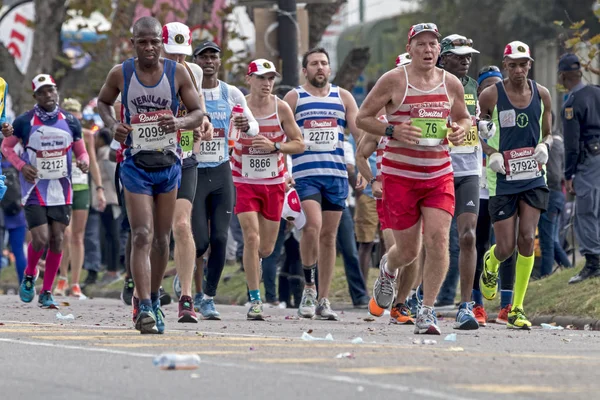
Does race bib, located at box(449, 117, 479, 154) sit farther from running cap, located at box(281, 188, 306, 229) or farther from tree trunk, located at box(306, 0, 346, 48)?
tree trunk, located at box(306, 0, 346, 48)

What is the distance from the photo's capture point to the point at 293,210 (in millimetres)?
14625

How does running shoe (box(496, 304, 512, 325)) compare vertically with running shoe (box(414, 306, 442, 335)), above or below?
below

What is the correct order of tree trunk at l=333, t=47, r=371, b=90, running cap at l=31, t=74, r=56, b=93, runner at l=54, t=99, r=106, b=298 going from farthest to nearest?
tree trunk at l=333, t=47, r=371, b=90
runner at l=54, t=99, r=106, b=298
running cap at l=31, t=74, r=56, b=93

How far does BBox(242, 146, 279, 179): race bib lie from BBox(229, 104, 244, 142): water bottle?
5.5 inches

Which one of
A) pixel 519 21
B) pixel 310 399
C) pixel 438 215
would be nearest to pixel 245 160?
pixel 438 215

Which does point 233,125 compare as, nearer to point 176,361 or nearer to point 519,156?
point 519,156

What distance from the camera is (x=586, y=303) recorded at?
563 inches

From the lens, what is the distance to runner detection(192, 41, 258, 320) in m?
14.2

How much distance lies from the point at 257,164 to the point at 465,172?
2004 mm

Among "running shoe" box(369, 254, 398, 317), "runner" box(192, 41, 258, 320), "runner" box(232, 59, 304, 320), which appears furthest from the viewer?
"runner" box(232, 59, 304, 320)

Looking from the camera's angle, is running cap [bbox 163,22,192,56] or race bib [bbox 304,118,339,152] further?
race bib [bbox 304,118,339,152]

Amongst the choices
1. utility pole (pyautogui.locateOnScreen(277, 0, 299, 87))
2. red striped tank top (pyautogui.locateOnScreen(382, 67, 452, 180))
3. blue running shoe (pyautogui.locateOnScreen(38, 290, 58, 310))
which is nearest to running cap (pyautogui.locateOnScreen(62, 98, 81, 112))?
utility pole (pyautogui.locateOnScreen(277, 0, 299, 87))

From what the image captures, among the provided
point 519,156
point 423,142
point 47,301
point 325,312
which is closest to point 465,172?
point 519,156

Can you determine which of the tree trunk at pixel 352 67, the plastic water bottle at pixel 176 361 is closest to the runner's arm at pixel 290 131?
the plastic water bottle at pixel 176 361
